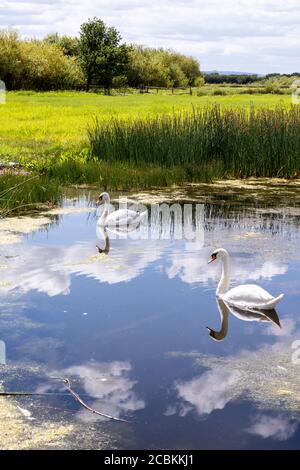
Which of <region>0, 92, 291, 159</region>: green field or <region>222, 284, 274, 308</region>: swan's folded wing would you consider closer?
<region>222, 284, 274, 308</region>: swan's folded wing

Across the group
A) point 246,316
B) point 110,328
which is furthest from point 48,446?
point 246,316

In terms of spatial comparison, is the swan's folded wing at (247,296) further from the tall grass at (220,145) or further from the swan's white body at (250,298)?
the tall grass at (220,145)

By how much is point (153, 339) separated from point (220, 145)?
1090cm

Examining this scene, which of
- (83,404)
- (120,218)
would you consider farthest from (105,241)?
(83,404)

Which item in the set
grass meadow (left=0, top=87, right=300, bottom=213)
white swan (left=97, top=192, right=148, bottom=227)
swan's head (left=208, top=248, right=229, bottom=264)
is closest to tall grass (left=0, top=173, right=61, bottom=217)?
grass meadow (left=0, top=87, right=300, bottom=213)

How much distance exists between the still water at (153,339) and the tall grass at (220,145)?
5797 mm

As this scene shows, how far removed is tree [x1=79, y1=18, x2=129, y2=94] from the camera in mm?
68688

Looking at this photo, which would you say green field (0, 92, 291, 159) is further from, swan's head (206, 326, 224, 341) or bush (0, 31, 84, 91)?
bush (0, 31, 84, 91)

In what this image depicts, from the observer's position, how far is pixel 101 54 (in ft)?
227

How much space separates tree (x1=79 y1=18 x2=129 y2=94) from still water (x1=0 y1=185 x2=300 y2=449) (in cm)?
5879

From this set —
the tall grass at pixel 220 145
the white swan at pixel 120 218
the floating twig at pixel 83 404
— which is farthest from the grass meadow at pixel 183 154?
the floating twig at pixel 83 404

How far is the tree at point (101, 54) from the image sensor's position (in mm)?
68688

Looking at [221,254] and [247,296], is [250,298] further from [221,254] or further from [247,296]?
[221,254]
